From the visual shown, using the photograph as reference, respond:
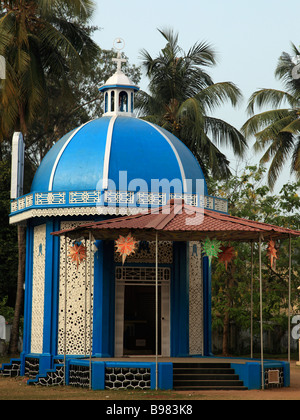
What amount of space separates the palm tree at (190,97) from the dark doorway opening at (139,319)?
9.59 metres

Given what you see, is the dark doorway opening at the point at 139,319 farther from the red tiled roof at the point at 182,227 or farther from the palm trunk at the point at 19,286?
the palm trunk at the point at 19,286

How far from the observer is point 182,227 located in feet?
55.6

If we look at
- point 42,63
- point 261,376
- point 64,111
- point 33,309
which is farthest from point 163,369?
point 64,111

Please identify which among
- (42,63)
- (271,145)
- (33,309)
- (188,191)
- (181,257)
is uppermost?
(42,63)

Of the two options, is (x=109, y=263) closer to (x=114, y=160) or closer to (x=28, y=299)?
(x=114, y=160)

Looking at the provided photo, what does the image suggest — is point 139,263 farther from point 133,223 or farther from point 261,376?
point 261,376

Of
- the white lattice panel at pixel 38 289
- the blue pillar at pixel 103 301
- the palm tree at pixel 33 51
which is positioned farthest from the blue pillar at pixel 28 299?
the palm tree at pixel 33 51

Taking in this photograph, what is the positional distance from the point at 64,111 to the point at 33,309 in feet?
65.5

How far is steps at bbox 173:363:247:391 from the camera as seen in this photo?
16.9m

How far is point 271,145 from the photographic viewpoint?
31344mm

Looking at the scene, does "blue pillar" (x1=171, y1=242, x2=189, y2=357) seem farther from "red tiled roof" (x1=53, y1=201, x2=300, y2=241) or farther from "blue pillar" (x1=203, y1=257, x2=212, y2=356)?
"red tiled roof" (x1=53, y1=201, x2=300, y2=241)

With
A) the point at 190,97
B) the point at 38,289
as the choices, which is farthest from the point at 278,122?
the point at 38,289
